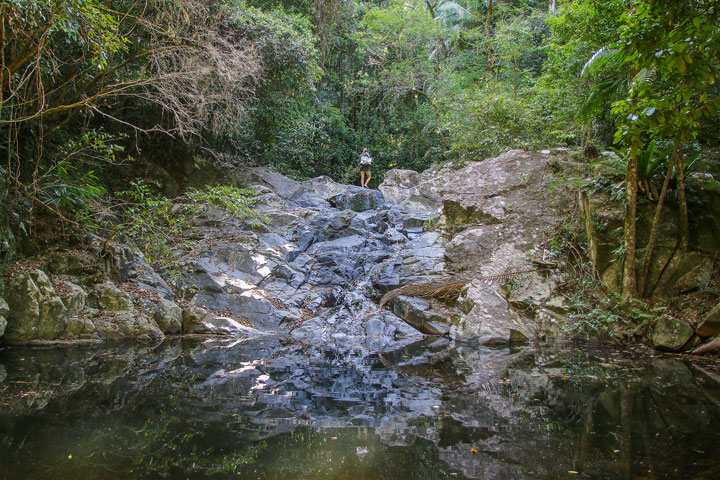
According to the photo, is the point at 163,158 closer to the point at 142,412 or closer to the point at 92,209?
the point at 92,209

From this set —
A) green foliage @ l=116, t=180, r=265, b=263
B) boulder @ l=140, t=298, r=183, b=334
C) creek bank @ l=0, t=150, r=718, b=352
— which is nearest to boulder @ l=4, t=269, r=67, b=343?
creek bank @ l=0, t=150, r=718, b=352

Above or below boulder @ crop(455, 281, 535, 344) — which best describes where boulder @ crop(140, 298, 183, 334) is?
below

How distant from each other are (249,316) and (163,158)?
25.6ft

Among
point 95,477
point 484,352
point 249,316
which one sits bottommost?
point 249,316

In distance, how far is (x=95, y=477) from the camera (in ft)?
7.22

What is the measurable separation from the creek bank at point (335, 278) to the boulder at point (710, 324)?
17mm

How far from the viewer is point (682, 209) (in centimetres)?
616

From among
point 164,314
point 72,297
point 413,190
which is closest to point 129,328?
point 164,314

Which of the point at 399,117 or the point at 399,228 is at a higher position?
the point at 399,117

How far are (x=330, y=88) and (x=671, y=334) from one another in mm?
20569

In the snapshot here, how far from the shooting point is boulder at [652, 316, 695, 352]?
548 centimetres

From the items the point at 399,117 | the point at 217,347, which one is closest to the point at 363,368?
the point at 217,347

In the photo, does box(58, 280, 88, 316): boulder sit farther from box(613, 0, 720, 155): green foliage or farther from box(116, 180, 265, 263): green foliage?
box(613, 0, 720, 155): green foliage

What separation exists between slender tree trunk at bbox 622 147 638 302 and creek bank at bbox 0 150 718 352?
0.70 meters
